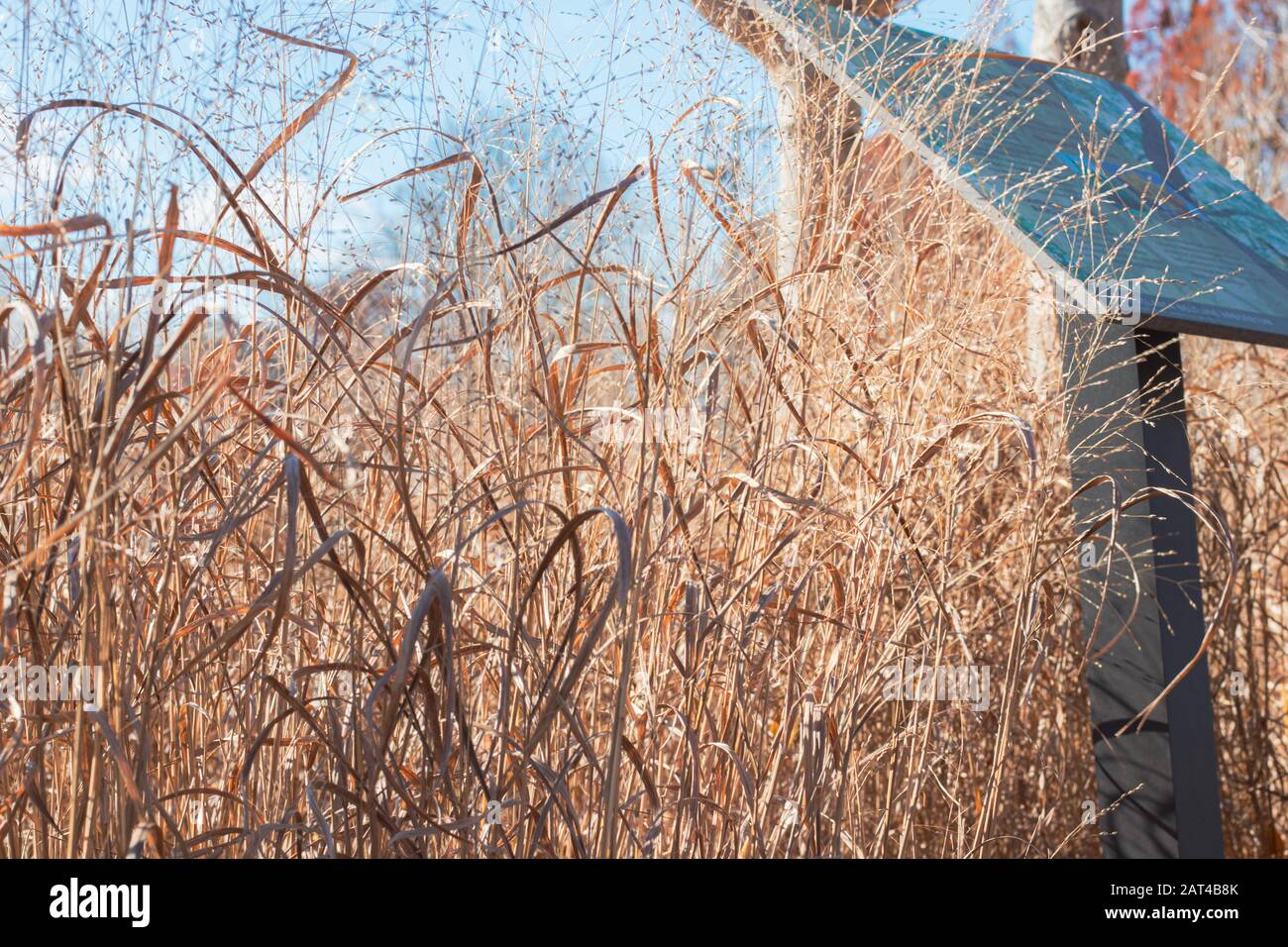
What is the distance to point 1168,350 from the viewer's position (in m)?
1.66

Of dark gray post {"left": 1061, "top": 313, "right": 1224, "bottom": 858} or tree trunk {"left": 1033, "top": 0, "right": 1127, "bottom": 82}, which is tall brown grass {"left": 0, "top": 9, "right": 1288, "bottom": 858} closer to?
dark gray post {"left": 1061, "top": 313, "right": 1224, "bottom": 858}

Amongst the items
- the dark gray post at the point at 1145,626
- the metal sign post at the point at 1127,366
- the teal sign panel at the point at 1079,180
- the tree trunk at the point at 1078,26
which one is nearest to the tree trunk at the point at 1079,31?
the tree trunk at the point at 1078,26

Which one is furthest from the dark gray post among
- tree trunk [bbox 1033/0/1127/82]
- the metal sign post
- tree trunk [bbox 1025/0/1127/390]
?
tree trunk [bbox 1033/0/1127/82]

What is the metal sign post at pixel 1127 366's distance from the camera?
4.81 feet

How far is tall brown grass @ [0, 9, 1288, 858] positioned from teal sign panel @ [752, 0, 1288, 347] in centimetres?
12

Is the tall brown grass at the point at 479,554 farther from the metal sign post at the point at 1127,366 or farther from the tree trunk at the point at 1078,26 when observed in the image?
the tree trunk at the point at 1078,26

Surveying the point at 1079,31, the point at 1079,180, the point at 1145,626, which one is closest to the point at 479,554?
the point at 1145,626

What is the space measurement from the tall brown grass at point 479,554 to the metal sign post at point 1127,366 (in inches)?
4.4

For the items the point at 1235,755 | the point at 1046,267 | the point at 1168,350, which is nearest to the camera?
the point at 1046,267

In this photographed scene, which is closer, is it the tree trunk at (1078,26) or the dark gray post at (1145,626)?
the dark gray post at (1145,626)
